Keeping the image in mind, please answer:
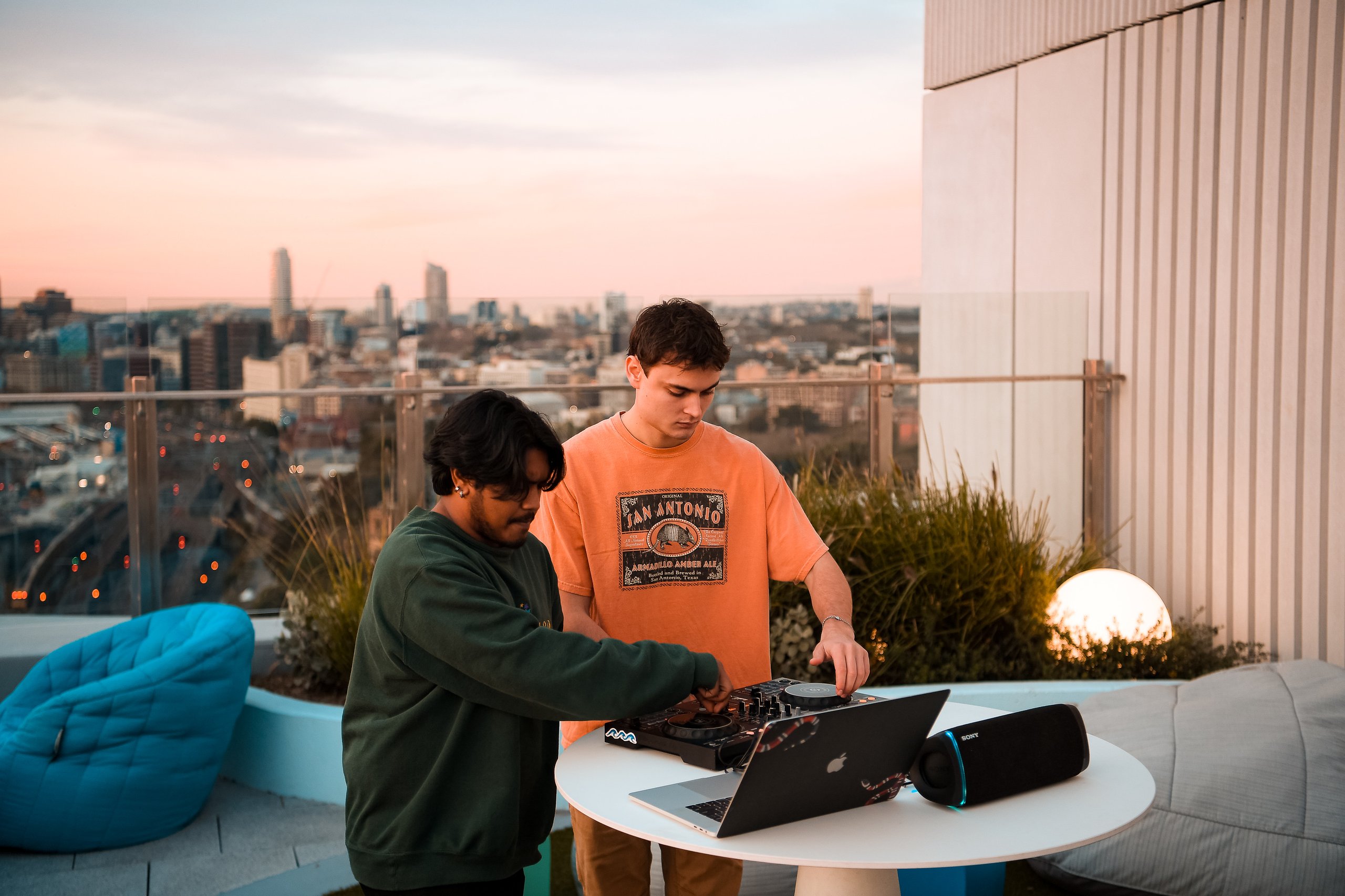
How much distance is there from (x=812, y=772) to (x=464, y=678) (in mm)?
541

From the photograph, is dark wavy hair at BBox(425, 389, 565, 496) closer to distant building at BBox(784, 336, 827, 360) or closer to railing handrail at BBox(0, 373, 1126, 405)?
railing handrail at BBox(0, 373, 1126, 405)

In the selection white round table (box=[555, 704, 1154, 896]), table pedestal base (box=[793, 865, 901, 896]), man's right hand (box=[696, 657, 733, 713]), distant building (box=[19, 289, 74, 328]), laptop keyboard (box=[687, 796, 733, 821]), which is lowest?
table pedestal base (box=[793, 865, 901, 896])

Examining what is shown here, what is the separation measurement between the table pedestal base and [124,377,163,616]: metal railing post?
12.6ft

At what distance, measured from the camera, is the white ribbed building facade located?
4637mm

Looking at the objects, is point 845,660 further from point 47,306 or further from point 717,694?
point 47,306

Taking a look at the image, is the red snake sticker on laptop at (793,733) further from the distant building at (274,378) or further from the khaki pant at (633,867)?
the distant building at (274,378)

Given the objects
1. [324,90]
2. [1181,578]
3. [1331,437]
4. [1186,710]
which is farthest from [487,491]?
[324,90]

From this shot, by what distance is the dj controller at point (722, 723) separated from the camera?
5.74ft

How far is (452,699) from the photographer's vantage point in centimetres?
170

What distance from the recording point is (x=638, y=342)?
2.23 meters

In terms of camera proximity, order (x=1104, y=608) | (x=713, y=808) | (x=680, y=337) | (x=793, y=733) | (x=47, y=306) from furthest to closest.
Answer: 1. (x=47, y=306)
2. (x=1104, y=608)
3. (x=680, y=337)
4. (x=713, y=808)
5. (x=793, y=733)

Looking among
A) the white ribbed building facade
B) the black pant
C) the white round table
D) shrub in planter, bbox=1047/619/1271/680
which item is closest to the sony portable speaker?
the white round table

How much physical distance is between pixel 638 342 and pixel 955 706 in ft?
3.16

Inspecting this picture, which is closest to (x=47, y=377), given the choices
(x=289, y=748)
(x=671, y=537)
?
(x=289, y=748)
